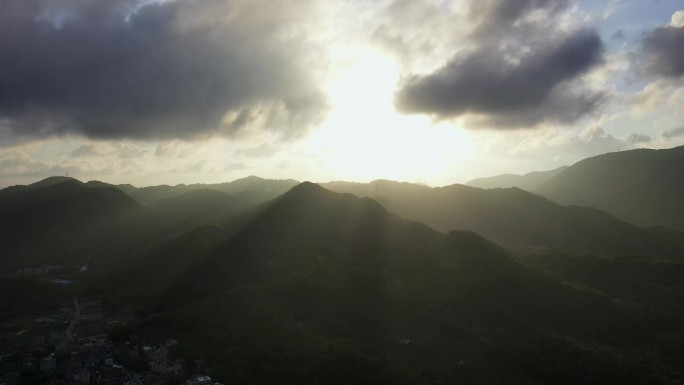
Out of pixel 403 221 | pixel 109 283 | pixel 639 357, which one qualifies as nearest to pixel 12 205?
pixel 109 283

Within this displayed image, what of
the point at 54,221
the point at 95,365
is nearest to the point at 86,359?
the point at 95,365

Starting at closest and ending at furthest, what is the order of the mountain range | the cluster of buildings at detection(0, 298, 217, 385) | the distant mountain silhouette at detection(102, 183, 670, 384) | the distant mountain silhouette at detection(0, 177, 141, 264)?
the cluster of buildings at detection(0, 298, 217, 385), the distant mountain silhouette at detection(102, 183, 670, 384), the mountain range, the distant mountain silhouette at detection(0, 177, 141, 264)

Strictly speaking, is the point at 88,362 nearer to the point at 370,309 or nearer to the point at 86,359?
the point at 86,359

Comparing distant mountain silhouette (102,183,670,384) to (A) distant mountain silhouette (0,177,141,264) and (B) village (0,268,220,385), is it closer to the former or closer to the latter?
(B) village (0,268,220,385)

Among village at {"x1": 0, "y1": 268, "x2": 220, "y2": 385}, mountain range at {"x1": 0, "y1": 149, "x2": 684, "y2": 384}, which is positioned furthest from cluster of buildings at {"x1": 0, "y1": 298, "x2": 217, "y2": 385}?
mountain range at {"x1": 0, "y1": 149, "x2": 684, "y2": 384}

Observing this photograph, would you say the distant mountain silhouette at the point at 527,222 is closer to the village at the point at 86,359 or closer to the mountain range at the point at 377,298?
the mountain range at the point at 377,298

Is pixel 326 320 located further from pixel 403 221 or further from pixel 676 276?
pixel 676 276
